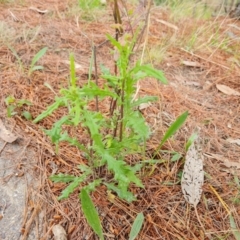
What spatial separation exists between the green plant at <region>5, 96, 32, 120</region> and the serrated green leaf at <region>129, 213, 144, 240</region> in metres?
0.69

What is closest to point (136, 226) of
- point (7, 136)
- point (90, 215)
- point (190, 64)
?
point (90, 215)

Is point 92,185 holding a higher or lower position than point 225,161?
higher

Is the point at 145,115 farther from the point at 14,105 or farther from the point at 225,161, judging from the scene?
the point at 14,105

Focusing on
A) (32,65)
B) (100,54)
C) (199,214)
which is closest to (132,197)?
(199,214)

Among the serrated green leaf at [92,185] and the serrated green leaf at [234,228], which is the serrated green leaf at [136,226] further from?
the serrated green leaf at [234,228]

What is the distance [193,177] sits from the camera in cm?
118

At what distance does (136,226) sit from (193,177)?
0.99ft

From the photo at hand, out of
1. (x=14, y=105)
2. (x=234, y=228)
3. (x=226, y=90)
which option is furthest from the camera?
(x=226, y=90)

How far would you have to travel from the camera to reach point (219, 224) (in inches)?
44.4

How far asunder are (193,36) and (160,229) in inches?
61.7

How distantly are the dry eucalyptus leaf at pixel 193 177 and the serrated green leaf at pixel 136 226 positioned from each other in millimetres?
210

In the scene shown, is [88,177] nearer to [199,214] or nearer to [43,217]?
[43,217]

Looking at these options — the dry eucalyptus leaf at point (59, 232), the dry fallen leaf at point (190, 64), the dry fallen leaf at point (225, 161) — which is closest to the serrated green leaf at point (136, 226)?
the dry eucalyptus leaf at point (59, 232)

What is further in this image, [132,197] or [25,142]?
[25,142]
